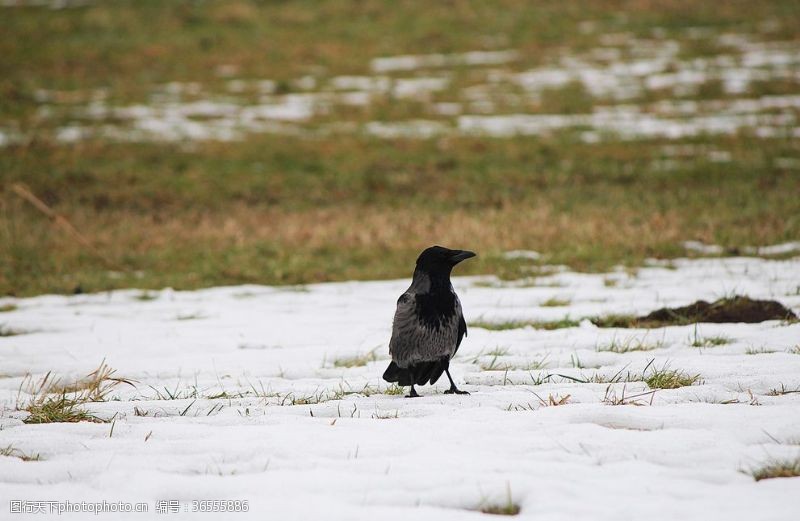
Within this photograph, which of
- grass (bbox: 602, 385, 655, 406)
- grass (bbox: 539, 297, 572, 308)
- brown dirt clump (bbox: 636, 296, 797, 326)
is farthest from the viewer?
grass (bbox: 539, 297, 572, 308)

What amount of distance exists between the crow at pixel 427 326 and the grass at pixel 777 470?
2.07 metres

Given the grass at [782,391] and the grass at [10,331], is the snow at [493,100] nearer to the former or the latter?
the grass at [10,331]

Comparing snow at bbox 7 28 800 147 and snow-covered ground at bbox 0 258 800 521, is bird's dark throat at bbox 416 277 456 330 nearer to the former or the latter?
snow-covered ground at bbox 0 258 800 521

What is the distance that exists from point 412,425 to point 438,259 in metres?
1.42

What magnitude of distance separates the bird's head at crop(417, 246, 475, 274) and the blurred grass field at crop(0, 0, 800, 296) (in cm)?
578

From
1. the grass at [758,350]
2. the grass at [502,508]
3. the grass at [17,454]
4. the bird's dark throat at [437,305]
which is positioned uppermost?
the bird's dark throat at [437,305]

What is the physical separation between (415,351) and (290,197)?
1347 cm

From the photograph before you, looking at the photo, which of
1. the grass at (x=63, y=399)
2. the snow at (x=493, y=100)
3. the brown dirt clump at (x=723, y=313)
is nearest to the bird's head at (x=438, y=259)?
the grass at (x=63, y=399)

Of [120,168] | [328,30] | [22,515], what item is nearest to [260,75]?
[328,30]

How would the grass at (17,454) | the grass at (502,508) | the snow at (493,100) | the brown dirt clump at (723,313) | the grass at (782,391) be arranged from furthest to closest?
the snow at (493,100)
the brown dirt clump at (723,313)
the grass at (782,391)
the grass at (17,454)
the grass at (502,508)

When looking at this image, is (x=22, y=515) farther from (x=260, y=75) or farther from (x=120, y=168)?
(x=260, y=75)

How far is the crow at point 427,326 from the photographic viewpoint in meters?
5.25

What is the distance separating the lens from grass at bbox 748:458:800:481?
11.6 feet

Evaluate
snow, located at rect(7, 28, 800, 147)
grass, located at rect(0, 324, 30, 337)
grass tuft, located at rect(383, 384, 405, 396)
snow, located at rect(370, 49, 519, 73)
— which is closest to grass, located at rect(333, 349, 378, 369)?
grass tuft, located at rect(383, 384, 405, 396)
